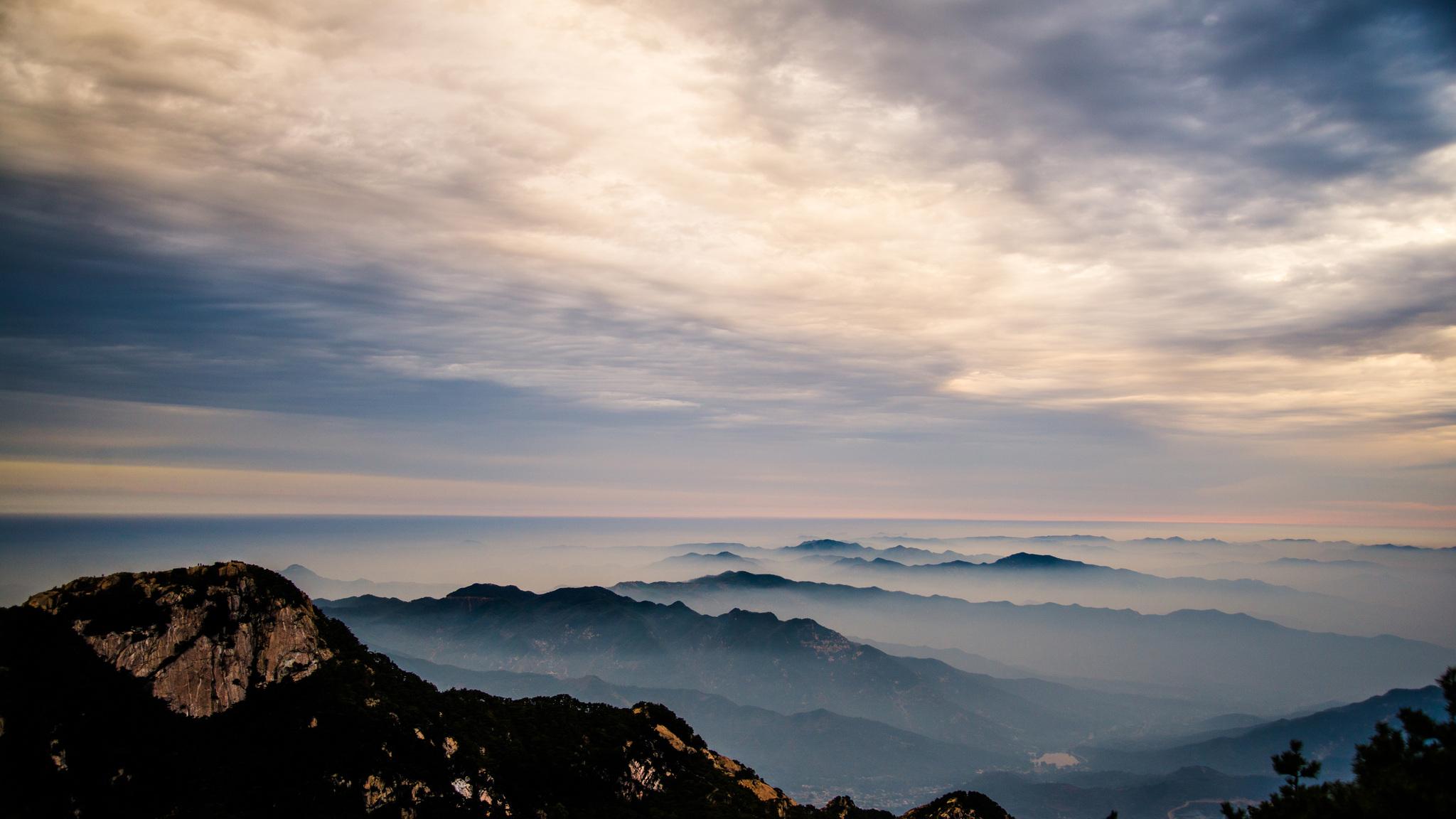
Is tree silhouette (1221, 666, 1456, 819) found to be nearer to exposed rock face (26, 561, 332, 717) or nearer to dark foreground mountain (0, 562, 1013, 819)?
dark foreground mountain (0, 562, 1013, 819)

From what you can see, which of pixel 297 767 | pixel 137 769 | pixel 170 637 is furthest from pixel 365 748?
pixel 170 637

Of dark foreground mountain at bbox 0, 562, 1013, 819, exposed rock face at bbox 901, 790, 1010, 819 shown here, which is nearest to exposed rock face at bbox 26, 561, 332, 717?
dark foreground mountain at bbox 0, 562, 1013, 819

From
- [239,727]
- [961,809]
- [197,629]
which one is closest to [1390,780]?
[961,809]

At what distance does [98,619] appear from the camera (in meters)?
55.7

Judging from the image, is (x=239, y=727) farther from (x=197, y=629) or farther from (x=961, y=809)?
(x=961, y=809)

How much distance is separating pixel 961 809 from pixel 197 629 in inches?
3438

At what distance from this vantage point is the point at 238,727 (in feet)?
183

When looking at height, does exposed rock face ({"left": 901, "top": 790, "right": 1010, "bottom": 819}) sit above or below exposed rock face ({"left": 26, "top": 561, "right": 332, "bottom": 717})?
below

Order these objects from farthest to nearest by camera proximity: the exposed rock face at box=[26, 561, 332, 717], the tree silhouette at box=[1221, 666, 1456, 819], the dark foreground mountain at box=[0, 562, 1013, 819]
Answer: the exposed rock face at box=[26, 561, 332, 717]
the dark foreground mountain at box=[0, 562, 1013, 819]
the tree silhouette at box=[1221, 666, 1456, 819]

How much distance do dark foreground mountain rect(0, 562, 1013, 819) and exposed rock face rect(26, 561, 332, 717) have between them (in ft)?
0.38

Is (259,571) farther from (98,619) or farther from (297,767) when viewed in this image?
(297,767)

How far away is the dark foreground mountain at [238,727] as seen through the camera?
4878cm

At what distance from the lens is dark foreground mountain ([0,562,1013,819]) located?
48.8 m

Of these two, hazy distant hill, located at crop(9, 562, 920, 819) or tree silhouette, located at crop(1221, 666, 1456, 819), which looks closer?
tree silhouette, located at crop(1221, 666, 1456, 819)
